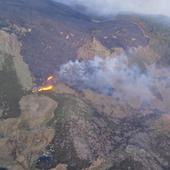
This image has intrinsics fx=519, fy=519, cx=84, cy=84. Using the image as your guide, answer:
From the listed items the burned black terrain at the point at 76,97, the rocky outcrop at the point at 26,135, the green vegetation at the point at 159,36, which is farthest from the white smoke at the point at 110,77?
the rocky outcrop at the point at 26,135

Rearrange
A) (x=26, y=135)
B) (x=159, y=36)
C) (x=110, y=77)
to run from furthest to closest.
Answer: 1. (x=159, y=36)
2. (x=110, y=77)
3. (x=26, y=135)

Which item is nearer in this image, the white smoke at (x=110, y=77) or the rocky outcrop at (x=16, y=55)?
the rocky outcrop at (x=16, y=55)

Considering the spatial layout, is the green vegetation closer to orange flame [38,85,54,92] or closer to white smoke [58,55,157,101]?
white smoke [58,55,157,101]

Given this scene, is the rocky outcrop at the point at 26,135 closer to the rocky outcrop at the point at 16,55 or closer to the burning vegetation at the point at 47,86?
the burning vegetation at the point at 47,86

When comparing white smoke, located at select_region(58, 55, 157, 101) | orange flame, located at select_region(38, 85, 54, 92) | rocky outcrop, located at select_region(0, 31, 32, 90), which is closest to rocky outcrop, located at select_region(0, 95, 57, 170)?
orange flame, located at select_region(38, 85, 54, 92)

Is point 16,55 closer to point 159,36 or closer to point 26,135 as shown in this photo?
point 26,135

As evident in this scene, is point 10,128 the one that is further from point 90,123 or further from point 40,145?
point 90,123

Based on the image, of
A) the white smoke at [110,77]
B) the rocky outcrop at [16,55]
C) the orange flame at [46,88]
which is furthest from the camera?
the white smoke at [110,77]

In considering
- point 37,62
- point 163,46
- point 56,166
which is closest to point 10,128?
point 56,166

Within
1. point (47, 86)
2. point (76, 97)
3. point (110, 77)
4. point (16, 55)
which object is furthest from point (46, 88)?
point (110, 77)
